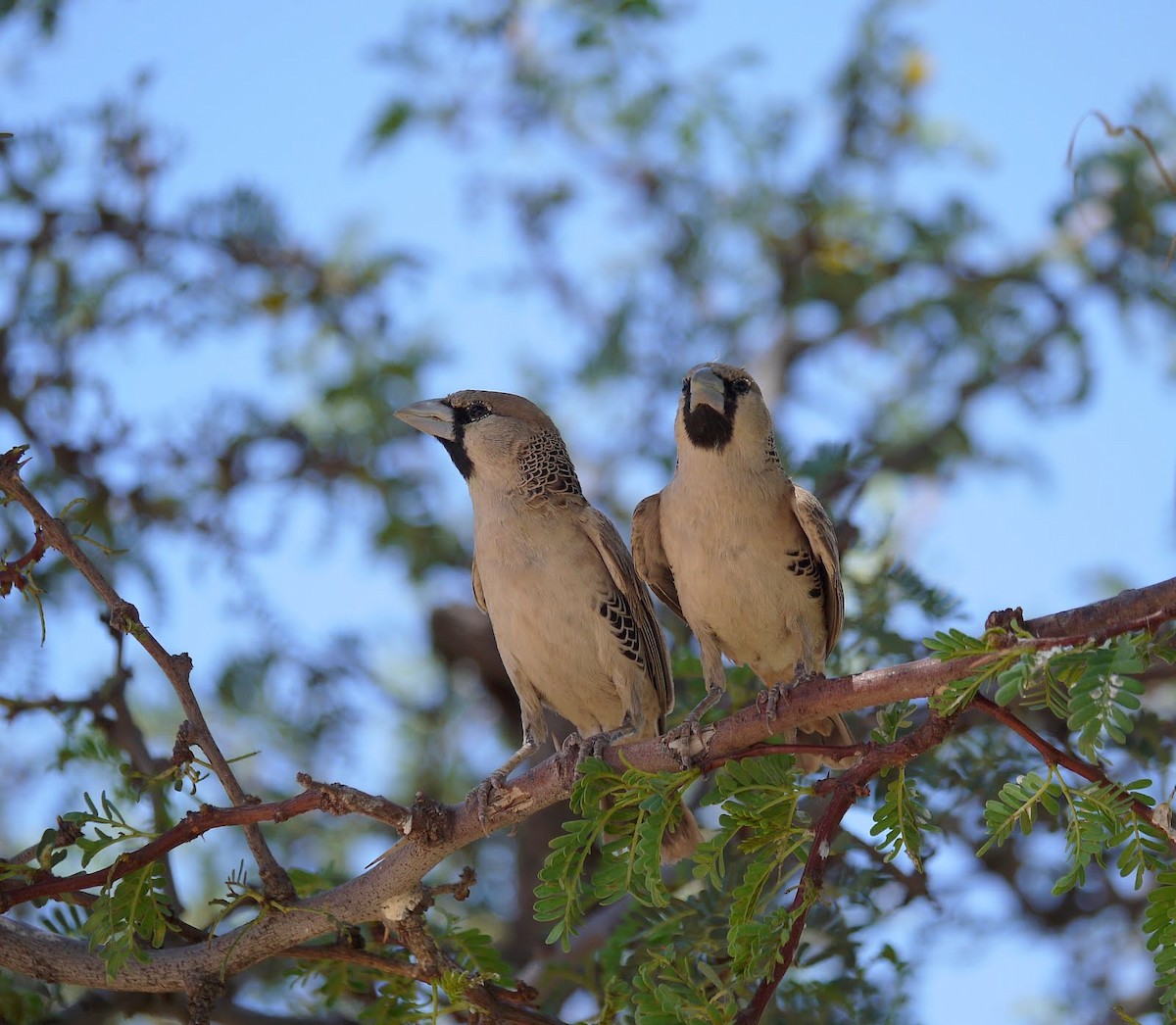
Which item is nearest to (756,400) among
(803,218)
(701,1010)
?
(701,1010)

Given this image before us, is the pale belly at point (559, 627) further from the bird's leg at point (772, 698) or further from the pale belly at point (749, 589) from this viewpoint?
the bird's leg at point (772, 698)

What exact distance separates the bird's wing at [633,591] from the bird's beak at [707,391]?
0.64 m

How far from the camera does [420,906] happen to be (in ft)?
12.3

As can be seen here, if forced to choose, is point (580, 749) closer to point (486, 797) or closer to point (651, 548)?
point (486, 797)

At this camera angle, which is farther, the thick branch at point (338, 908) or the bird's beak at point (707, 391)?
the bird's beak at point (707, 391)

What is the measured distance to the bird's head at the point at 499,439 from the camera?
5.44m

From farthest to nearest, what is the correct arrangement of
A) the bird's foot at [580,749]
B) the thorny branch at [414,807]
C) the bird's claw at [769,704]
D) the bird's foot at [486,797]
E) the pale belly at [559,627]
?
the pale belly at [559,627] < the bird's foot at [580,749] < the bird's foot at [486,797] < the bird's claw at [769,704] < the thorny branch at [414,807]

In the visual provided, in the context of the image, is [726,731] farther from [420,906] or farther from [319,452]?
[319,452]

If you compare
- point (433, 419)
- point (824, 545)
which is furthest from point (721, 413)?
point (433, 419)

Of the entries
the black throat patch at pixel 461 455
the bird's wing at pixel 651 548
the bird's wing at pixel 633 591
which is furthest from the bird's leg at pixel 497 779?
the black throat patch at pixel 461 455

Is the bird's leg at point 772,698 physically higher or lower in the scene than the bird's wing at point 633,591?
lower

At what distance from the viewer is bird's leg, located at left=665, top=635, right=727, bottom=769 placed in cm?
351

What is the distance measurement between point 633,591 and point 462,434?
1030mm

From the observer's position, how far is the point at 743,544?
4832mm
